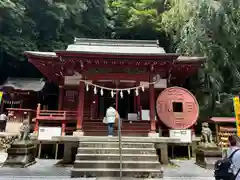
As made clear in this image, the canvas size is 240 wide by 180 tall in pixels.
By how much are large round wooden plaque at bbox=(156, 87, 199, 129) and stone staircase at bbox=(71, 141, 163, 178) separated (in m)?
2.97

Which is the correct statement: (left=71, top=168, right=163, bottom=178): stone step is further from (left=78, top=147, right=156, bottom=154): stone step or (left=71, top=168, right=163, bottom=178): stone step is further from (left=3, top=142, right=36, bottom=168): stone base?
(left=3, top=142, right=36, bottom=168): stone base

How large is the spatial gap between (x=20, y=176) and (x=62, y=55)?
5.04m

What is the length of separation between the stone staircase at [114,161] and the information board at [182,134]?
8.47 feet

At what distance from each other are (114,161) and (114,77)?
4.42 metres

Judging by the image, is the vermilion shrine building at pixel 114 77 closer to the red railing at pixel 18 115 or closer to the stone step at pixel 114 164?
the red railing at pixel 18 115

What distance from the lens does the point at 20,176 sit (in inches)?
244

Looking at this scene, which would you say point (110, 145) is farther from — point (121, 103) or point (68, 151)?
point (121, 103)

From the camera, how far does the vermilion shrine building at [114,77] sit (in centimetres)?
941

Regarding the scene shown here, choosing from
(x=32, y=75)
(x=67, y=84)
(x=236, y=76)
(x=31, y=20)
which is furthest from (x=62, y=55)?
(x=32, y=75)

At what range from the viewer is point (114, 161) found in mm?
6883

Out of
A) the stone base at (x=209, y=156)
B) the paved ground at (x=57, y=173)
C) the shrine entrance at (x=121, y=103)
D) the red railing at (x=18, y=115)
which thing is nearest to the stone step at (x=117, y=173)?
the paved ground at (x=57, y=173)

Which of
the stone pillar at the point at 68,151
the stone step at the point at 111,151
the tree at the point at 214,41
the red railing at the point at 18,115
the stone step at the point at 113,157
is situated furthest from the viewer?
the red railing at the point at 18,115

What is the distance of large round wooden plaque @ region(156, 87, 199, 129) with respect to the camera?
1044 centimetres

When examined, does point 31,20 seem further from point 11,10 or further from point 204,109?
point 204,109
